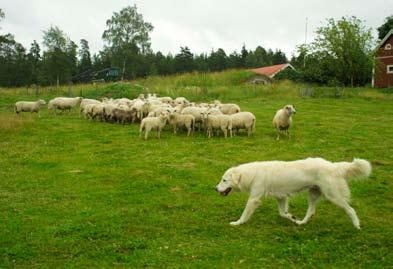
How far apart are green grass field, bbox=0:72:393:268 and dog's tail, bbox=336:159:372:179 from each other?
1.14 m

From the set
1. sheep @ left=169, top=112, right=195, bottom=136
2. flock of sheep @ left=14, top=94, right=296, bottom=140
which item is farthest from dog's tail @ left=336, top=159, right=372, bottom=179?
sheep @ left=169, top=112, right=195, bottom=136

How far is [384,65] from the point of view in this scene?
53.0 metres

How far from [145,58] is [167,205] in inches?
2633

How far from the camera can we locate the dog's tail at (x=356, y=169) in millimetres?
8617

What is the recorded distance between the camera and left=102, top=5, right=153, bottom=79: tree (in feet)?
230

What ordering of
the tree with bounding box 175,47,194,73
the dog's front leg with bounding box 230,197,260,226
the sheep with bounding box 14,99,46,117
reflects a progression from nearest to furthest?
the dog's front leg with bounding box 230,197,260,226 < the sheep with bounding box 14,99,46,117 < the tree with bounding box 175,47,194,73

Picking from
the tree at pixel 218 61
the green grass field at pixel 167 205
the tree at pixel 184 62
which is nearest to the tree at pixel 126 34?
the tree at pixel 184 62

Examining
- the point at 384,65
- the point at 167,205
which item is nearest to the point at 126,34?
the point at 384,65

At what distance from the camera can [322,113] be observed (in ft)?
98.5

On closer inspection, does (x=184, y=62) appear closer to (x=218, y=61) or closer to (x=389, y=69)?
(x=218, y=61)

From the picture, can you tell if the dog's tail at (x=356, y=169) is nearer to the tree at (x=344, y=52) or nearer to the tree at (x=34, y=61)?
the tree at (x=344, y=52)

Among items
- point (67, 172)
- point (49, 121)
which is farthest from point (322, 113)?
point (67, 172)

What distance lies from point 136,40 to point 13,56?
1030 inches

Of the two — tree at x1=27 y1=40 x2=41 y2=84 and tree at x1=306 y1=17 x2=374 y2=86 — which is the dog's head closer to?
tree at x1=306 y1=17 x2=374 y2=86
